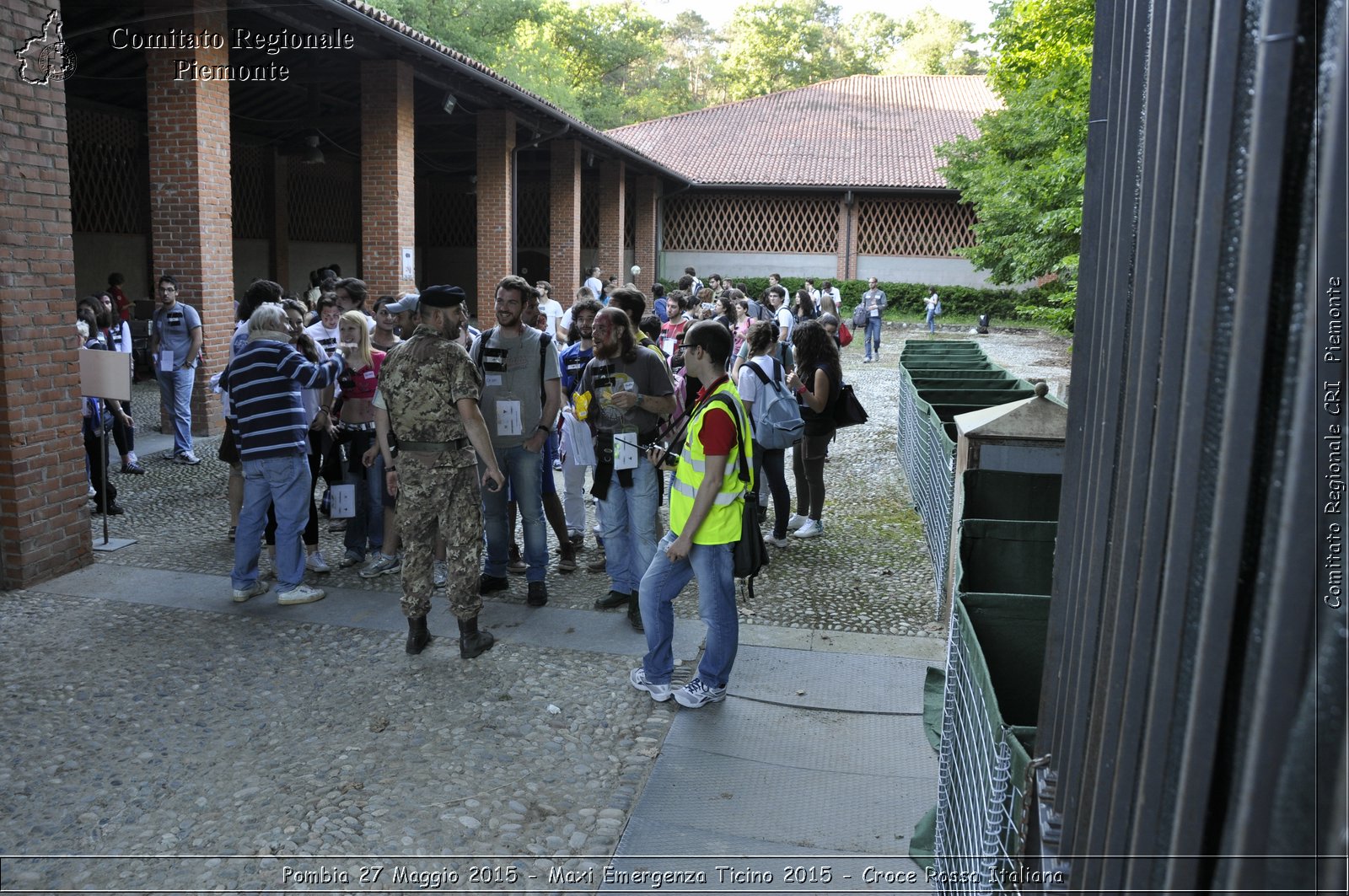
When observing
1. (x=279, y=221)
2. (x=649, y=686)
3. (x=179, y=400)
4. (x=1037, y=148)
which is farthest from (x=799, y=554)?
(x=279, y=221)

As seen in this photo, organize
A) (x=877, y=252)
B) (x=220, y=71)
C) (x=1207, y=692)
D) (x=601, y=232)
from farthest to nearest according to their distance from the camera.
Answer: (x=877, y=252) < (x=601, y=232) < (x=220, y=71) < (x=1207, y=692)

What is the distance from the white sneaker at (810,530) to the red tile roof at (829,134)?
26.8 metres

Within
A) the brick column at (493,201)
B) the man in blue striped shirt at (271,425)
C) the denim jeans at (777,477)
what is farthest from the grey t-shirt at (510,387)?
the brick column at (493,201)

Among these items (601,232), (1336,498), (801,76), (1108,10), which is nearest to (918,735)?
(1108,10)

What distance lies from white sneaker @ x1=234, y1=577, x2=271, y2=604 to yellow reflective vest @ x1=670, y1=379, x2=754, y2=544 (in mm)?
3048

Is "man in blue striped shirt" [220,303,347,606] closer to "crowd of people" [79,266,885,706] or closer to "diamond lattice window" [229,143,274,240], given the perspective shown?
"crowd of people" [79,266,885,706]

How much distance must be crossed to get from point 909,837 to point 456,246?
2945 cm

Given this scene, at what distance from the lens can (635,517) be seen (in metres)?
5.90

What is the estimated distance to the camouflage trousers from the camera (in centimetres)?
550

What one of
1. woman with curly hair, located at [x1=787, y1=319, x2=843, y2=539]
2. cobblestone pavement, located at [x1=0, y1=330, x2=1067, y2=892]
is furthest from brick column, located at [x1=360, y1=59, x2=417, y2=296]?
cobblestone pavement, located at [x1=0, y1=330, x2=1067, y2=892]

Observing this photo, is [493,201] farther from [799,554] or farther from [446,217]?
[799,554]

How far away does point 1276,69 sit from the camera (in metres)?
1.10

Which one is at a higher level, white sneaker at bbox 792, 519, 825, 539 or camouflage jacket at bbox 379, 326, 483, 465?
camouflage jacket at bbox 379, 326, 483, 465

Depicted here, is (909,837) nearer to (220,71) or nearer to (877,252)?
(220,71)
